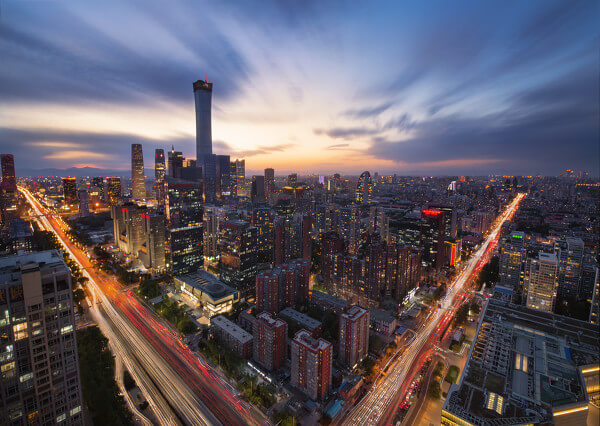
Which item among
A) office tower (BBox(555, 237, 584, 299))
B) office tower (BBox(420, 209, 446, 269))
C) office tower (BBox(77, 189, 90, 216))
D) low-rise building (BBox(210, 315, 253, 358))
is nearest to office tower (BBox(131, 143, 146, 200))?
office tower (BBox(77, 189, 90, 216))

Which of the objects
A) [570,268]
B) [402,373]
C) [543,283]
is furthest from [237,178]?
Answer: [570,268]

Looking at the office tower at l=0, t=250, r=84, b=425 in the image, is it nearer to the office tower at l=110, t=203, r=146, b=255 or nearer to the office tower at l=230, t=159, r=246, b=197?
the office tower at l=110, t=203, r=146, b=255

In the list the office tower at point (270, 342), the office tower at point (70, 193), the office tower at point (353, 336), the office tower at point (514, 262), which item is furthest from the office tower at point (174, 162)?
the office tower at point (514, 262)

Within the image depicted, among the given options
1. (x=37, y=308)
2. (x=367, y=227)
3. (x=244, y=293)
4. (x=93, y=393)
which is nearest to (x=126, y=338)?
(x=93, y=393)

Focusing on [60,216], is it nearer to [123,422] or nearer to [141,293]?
[141,293]

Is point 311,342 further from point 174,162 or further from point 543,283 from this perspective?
point 174,162

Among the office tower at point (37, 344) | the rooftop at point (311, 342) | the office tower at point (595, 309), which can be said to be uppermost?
the office tower at point (37, 344)

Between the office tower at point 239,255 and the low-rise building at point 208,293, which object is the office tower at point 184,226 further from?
the office tower at point 239,255

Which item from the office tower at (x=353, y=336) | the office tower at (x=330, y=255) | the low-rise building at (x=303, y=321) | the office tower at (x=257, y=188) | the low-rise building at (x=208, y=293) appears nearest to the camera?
the office tower at (x=353, y=336)
